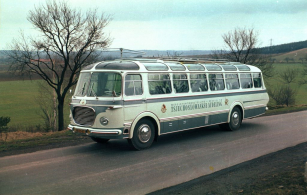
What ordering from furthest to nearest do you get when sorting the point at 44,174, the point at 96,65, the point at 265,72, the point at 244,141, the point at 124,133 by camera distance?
the point at 265,72 < the point at 244,141 < the point at 96,65 < the point at 124,133 < the point at 44,174

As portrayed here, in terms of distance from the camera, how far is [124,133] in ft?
29.7

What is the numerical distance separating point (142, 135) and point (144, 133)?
0.29 feet

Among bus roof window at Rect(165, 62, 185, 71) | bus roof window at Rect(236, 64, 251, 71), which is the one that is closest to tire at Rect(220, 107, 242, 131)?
bus roof window at Rect(236, 64, 251, 71)

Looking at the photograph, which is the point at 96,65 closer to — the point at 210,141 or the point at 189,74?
the point at 189,74

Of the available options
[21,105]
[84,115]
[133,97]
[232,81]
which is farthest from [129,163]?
[21,105]

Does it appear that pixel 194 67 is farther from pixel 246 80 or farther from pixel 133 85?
pixel 246 80

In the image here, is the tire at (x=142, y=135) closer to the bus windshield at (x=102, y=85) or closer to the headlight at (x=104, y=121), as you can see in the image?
the headlight at (x=104, y=121)

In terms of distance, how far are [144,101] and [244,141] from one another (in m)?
4.00

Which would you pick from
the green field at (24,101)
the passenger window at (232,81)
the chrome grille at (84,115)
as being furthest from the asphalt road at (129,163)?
the green field at (24,101)

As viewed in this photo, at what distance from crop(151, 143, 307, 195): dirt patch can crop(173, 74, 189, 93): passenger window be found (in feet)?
12.1

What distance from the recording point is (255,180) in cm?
656

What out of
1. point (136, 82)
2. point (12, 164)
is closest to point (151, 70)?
point (136, 82)

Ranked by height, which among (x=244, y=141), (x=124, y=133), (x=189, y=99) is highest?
Result: (x=189, y=99)

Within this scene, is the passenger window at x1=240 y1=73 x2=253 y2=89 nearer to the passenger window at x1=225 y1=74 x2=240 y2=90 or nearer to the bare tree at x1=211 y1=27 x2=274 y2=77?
the passenger window at x1=225 y1=74 x2=240 y2=90
